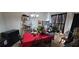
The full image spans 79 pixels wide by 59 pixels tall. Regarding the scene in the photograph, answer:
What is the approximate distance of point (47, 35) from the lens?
151 cm

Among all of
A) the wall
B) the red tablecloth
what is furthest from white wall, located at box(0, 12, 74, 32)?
the red tablecloth

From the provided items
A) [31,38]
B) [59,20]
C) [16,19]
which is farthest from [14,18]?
[59,20]

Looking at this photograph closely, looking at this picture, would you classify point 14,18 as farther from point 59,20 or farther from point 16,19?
point 59,20

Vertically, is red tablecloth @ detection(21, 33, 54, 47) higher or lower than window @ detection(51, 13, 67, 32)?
lower

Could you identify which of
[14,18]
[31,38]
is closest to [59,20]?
[31,38]

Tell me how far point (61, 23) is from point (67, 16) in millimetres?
98

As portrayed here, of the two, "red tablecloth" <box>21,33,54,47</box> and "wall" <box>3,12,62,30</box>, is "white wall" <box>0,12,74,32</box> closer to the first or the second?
"wall" <box>3,12,62,30</box>

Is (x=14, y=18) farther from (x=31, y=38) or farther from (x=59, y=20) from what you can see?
(x=59, y=20)

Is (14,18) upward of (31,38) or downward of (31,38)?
upward

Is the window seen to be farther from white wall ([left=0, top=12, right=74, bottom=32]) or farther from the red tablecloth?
the red tablecloth

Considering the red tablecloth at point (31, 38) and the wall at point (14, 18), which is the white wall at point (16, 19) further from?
the red tablecloth at point (31, 38)
